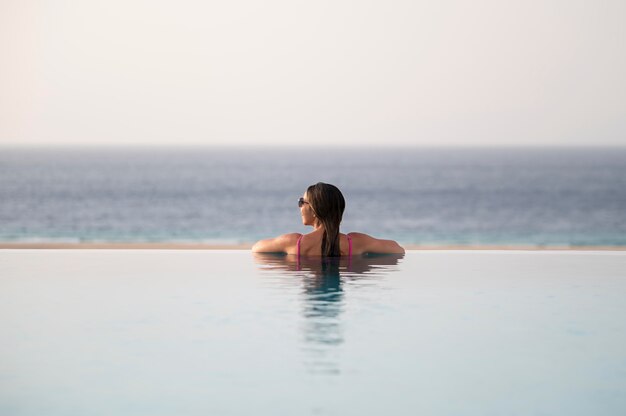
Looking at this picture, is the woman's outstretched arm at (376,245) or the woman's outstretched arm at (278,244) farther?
the woman's outstretched arm at (278,244)

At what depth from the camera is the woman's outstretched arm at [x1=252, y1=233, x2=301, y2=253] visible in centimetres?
1014

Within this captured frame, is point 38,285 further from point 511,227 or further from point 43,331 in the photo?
point 511,227

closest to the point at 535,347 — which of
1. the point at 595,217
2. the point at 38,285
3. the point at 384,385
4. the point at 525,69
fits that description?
the point at 384,385

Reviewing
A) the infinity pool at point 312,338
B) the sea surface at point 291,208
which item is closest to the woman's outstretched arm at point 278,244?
the infinity pool at point 312,338

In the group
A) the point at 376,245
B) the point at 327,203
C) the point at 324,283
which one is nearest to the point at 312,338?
the point at 324,283

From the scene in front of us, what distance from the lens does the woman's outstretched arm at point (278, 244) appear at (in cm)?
1014

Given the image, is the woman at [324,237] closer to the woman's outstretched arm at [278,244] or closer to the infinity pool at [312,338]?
the woman's outstretched arm at [278,244]

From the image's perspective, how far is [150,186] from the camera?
5994 centimetres

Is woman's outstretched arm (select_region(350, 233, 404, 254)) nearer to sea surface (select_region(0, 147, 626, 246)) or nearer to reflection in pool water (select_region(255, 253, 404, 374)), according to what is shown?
reflection in pool water (select_region(255, 253, 404, 374))

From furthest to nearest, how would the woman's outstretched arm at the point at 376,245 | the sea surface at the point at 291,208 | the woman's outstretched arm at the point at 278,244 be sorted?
the sea surface at the point at 291,208 → the woman's outstretched arm at the point at 278,244 → the woman's outstretched arm at the point at 376,245

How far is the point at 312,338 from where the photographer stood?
639 centimetres

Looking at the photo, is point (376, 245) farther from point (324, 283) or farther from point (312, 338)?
point (312, 338)

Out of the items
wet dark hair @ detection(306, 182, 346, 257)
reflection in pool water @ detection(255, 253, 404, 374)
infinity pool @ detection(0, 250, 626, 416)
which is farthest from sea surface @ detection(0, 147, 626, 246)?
infinity pool @ detection(0, 250, 626, 416)

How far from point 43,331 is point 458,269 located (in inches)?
179
